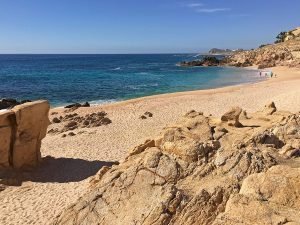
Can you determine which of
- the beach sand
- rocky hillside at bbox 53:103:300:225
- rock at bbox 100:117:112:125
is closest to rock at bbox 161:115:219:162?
rocky hillside at bbox 53:103:300:225

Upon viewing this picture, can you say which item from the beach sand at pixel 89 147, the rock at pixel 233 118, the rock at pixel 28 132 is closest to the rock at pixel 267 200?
the rock at pixel 233 118

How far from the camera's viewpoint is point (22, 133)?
1680 cm

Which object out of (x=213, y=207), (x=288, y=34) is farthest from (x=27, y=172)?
(x=288, y=34)

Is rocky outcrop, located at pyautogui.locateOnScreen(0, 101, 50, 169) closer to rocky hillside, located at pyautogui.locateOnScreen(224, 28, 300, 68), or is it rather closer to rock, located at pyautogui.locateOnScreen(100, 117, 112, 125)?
rock, located at pyautogui.locateOnScreen(100, 117, 112, 125)

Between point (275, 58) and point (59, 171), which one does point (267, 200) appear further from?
point (275, 58)

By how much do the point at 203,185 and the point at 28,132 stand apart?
1111 centimetres

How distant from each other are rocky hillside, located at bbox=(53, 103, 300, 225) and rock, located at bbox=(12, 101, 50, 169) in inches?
306

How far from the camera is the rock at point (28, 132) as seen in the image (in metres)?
16.5

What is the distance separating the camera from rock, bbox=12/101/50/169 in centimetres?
1655

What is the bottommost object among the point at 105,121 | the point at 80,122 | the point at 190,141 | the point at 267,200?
the point at 80,122

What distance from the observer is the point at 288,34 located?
122 m

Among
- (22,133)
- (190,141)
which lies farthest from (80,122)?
(190,141)

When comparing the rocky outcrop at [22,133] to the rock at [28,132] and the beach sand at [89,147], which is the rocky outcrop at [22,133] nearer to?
the rock at [28,132]

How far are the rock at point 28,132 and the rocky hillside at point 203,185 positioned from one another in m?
7.77
